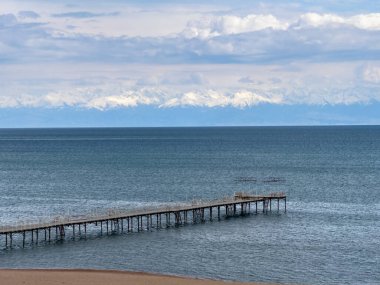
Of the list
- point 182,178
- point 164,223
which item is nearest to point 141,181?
point 182,178

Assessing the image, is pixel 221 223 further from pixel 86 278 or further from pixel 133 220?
pixel 86 278

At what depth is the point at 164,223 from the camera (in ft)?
281

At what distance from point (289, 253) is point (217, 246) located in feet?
25.1

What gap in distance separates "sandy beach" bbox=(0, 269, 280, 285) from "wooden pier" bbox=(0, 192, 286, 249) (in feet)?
51.4

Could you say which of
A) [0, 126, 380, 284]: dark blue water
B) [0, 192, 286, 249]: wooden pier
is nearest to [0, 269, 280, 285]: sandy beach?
[0, 126, 380, 284]: dark blue water

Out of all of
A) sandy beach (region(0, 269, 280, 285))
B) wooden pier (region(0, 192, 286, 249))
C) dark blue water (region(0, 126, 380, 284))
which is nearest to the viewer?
sandy beach (region(0, 269, 280, 285))

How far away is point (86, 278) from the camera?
53781 millimetres

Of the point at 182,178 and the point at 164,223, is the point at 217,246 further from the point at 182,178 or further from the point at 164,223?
the point at 182,178

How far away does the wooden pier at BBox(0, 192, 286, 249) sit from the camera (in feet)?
241

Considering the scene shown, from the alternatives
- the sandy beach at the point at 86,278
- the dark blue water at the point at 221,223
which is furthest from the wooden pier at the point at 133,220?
the sandy beach at the point at 86,278

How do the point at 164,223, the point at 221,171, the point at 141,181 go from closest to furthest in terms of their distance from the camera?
the point at 164,223 < the point at 141,181 < the point at 221,171

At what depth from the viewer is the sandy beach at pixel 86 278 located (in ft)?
170

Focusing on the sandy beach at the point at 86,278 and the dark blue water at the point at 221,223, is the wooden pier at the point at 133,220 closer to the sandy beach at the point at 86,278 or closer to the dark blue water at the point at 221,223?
the dark blue water at the point at 221,223

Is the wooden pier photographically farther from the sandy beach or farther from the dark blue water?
the sandy beach
